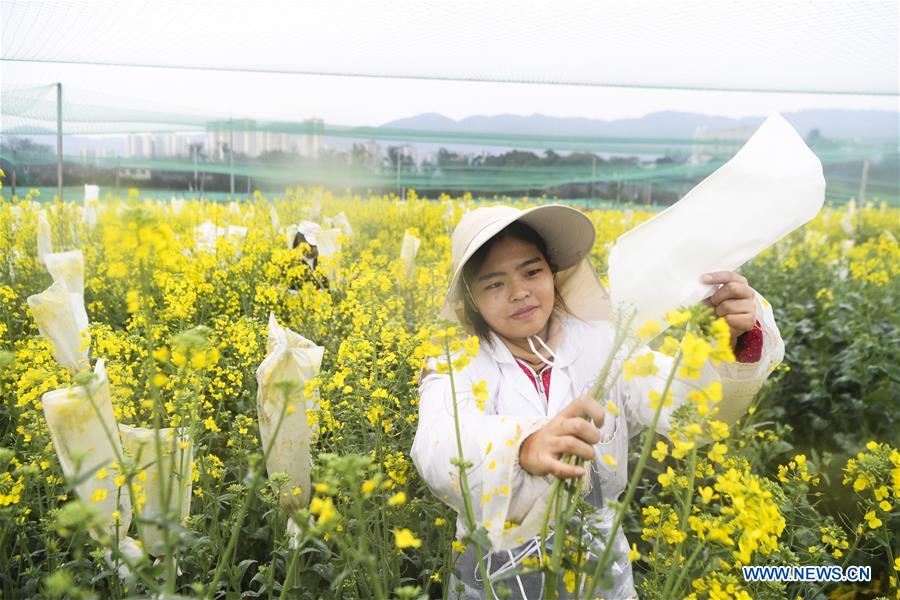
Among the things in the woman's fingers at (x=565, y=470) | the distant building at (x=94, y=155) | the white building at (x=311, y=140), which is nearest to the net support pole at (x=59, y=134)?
the distant building at (x=94, y=155)

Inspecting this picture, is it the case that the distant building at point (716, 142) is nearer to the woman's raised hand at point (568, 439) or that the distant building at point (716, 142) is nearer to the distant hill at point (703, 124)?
the distant hill at point (703, 124)

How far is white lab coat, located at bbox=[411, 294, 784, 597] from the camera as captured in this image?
112cm

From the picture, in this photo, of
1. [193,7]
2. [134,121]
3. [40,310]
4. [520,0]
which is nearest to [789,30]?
[520,0]

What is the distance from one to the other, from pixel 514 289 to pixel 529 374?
0.72ft

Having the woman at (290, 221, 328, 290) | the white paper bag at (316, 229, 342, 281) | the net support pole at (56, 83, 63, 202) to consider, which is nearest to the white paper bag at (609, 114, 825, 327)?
the woman at (290, 221, 328, 290)

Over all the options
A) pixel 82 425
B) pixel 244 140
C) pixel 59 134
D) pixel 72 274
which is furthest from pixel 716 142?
pixel 82 425

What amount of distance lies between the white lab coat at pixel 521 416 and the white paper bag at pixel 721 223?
0.22 meters

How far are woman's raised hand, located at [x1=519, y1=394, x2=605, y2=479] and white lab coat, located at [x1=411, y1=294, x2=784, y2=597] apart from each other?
0.22 ft

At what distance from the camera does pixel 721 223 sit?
3.93 ft

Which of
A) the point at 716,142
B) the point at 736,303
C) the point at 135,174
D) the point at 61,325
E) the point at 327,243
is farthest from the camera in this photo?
the point at 716,142

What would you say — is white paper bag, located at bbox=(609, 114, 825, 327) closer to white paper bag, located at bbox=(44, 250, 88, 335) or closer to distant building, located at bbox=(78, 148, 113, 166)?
white paper bag, located at bbox=(44, 250, 88, 335)

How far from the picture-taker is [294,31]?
13.0 feet

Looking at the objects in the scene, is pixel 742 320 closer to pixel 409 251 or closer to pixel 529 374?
pixel 529 374

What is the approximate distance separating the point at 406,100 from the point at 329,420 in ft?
16.0
